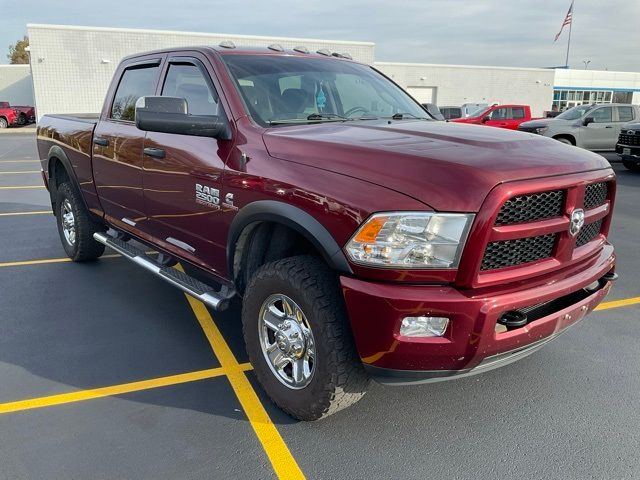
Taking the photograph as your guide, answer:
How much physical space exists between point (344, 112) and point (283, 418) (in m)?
2.01

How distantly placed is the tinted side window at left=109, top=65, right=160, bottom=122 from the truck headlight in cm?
272

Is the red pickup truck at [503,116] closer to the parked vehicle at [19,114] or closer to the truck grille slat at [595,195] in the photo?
the truck grille slat at [595,195]

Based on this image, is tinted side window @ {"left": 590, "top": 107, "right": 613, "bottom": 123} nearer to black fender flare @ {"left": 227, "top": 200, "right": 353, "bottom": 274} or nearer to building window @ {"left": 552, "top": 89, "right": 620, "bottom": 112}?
black fender flare @ {"left": 227, "top": 200, "right": 353, "bottom": 274}

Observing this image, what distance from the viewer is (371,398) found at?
314 cm

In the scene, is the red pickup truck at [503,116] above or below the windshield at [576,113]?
below

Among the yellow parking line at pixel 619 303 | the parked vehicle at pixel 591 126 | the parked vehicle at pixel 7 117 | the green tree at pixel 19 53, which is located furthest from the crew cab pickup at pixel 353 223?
the green tree at pixel 19 53

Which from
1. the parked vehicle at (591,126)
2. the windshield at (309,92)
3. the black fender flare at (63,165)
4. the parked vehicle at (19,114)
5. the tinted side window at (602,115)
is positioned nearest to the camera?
the windshield at (309,92)

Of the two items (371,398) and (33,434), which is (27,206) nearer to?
(33,434)

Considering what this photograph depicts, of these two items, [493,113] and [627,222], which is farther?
[493,113]

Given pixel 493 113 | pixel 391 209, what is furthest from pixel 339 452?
pixel 493 113

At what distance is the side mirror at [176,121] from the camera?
3.08 m

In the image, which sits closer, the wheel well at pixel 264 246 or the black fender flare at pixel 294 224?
the black fender flare at pixel 294 224

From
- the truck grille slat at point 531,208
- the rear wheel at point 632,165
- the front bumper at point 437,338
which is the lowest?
the rear wheel at point 632,165

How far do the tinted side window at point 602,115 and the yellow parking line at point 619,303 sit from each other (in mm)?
13018
